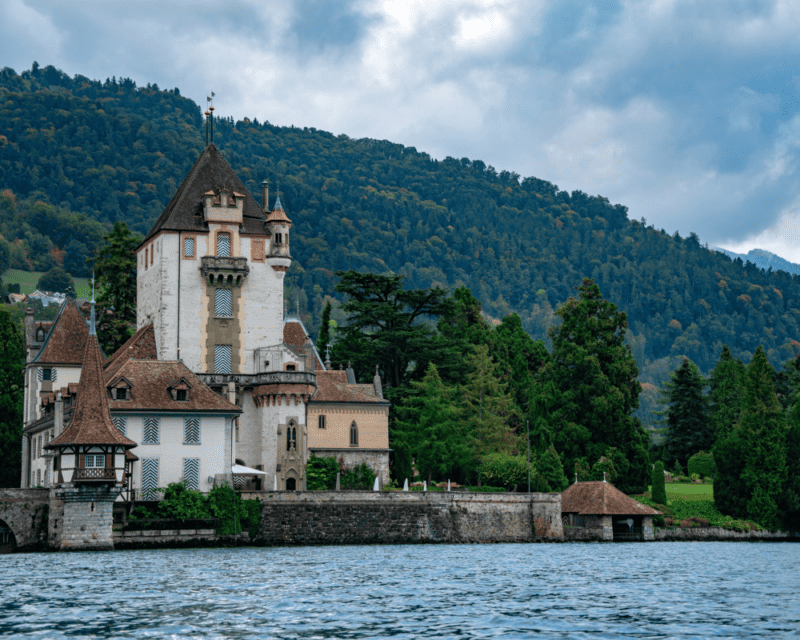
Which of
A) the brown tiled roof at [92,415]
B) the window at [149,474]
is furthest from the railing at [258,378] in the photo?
the brown tiled roof at [92,415]

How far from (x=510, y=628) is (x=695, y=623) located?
552 cm

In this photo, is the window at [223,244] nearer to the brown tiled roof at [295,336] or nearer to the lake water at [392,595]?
the brown tiled roof at [295,336]

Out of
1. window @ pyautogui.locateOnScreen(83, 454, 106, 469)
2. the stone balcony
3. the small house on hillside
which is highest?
the stone balcony

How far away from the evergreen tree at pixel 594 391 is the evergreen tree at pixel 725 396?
17423 mm

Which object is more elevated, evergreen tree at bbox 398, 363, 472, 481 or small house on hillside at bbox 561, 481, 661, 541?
evergreen tree at bbox 398, 363, 472, 481

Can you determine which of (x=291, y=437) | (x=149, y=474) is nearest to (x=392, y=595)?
(x=149, y=474)

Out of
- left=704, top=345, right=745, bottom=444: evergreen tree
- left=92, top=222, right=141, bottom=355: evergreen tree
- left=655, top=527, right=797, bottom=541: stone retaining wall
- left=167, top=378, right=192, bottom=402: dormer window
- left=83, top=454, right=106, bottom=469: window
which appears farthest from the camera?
left=704, top=345, right=745, bottom=444: evergreen tree

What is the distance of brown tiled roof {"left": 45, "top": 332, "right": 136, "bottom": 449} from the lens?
200ft

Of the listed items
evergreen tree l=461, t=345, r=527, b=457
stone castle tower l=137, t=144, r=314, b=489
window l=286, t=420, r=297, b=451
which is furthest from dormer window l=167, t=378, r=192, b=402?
evergreen tree l=461, t=345, r=527, b=457

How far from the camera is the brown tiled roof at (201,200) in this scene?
7931cm

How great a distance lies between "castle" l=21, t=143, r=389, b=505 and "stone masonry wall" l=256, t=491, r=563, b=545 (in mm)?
4923

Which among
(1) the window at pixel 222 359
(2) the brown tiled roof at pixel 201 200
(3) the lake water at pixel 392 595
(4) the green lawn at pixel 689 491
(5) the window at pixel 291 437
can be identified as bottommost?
(3) the lake water at pixel 392 595

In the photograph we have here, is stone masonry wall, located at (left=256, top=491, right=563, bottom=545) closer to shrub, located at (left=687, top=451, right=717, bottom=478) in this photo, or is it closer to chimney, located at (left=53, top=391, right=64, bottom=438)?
chimney, located at (left=53, top=391, right=64, bottom=438)

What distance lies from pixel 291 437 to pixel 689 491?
36.6 m
